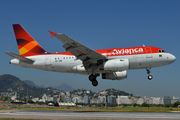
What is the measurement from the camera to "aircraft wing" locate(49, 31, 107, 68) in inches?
1076

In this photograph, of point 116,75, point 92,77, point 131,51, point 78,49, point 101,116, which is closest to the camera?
point 101,116

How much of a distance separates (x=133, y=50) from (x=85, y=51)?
7150mm

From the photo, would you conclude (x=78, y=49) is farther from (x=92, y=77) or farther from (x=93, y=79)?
(x=93, y=79)

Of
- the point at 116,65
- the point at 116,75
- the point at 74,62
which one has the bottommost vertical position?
the point at 116,75

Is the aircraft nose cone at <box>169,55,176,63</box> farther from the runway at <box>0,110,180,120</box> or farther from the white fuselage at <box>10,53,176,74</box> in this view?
the runway at <box>0,110,180,120</box>

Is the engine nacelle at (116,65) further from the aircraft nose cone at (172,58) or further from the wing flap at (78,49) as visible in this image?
the aircraft nose cone at (172,58)

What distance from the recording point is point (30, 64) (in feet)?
113

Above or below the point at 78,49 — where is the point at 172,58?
below

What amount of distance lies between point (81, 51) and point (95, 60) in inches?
107

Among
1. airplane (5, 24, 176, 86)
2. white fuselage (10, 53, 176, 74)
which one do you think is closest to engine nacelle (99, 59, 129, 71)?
airplane (5, 24, 176, 86)

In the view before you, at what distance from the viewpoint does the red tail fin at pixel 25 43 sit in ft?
117

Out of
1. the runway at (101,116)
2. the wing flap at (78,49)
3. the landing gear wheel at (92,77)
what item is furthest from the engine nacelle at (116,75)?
the runway at (101,116)

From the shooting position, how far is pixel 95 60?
31797mm

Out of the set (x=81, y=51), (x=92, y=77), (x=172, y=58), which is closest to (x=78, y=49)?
(x=81, y=51)
